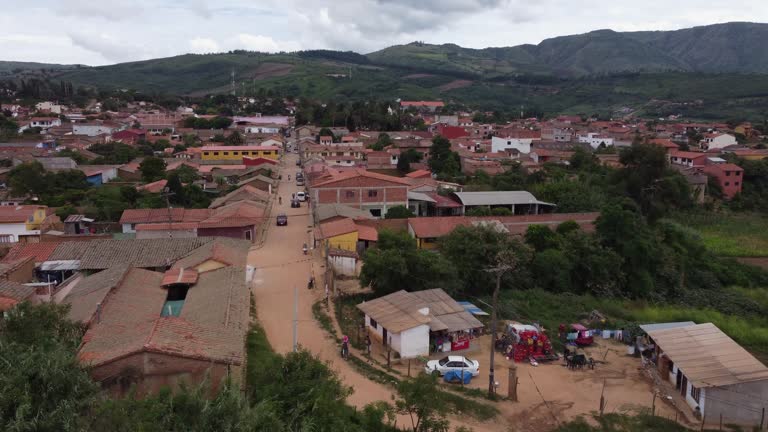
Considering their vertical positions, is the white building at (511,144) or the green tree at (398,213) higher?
the white building at (511,144)

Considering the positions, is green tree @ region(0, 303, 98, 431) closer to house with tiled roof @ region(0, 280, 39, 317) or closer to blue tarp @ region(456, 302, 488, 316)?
house with tiled roof @ region(0, 280, 39, 317)

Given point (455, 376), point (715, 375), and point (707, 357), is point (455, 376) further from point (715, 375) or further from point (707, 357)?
point (707, 357)

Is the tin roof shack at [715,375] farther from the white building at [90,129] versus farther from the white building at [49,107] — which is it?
the white building at [49,107]

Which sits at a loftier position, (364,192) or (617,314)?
(364,192)

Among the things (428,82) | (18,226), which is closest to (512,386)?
(18,226)

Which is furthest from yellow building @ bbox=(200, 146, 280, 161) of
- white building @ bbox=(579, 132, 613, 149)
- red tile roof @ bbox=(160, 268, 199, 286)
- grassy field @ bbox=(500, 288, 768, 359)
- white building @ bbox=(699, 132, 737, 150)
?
white building @ bbox=(699, 132, 737, 150)

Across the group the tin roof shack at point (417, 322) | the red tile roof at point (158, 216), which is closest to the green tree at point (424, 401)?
the tin roof shack at point (417, 322)
